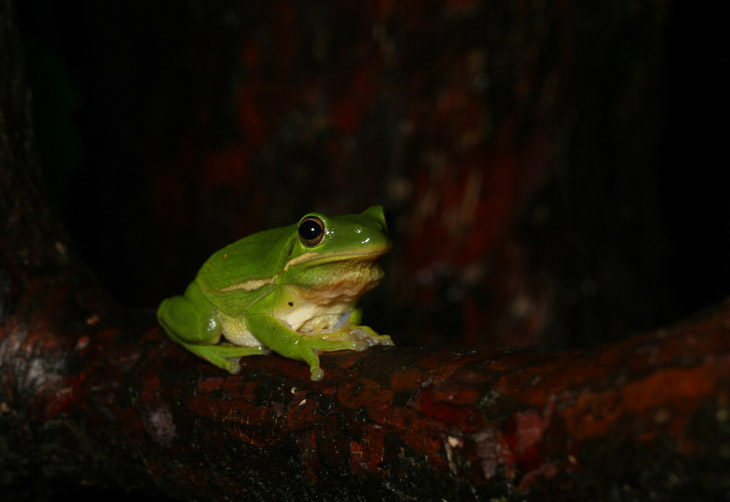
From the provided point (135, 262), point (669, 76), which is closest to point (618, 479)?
point (135, 262)

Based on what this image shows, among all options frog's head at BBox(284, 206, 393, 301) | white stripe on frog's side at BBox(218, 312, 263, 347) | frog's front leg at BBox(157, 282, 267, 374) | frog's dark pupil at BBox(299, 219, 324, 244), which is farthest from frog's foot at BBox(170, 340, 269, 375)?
frog's dark pupil at BBox(299, 219, 324, 244)

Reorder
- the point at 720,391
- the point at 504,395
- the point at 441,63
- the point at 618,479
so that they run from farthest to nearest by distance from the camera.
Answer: the point at 441,63
the point at 504,395
the point at 618,479
the point at 720,391

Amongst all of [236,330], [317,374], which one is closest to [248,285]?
[236,330]

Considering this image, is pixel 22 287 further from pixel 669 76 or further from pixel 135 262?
pixel 669 76

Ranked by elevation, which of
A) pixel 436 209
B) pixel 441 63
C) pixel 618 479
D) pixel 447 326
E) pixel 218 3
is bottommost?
pixel 447 326

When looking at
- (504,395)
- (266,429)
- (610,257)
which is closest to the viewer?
A: (504,395)

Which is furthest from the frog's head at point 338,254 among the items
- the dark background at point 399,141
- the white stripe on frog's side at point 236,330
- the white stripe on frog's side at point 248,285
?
the dark background at point 399,141

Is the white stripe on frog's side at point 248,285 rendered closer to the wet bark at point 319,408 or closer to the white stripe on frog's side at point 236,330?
the white stripe on frog's side at point 236,330

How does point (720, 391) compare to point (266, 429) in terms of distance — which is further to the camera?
point (266, 429)
